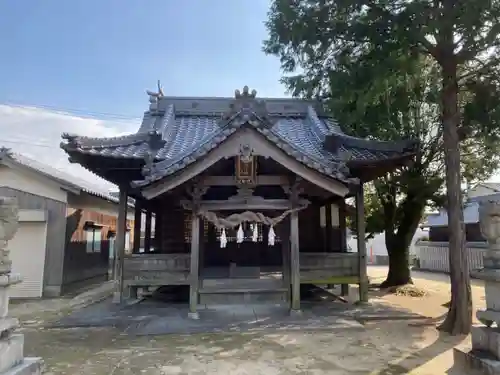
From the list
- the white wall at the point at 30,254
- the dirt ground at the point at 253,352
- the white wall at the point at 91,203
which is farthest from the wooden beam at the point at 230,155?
the white wall at the point at 30,254

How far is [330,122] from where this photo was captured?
1348 cm

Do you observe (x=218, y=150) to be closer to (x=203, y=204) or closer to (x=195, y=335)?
(x=203, y=204)

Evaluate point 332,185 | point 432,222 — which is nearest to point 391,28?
point 332,185

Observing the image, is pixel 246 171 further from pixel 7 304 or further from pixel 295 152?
pixel 7 304

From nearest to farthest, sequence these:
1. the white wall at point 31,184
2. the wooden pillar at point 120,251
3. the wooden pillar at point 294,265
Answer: the wooden pillar at point 294,265
the wooden pillar at point 120,251
the white wall at point 31,184

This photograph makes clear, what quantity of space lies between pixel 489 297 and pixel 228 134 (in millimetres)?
5655

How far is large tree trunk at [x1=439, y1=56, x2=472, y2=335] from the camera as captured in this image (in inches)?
299

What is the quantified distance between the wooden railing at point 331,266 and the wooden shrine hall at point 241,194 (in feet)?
0.09

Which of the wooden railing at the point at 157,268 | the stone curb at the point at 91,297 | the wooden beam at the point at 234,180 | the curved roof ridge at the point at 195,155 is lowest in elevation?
the stone curb at the point at 91,297

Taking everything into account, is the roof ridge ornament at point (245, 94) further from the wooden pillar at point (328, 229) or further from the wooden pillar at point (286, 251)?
the wooden pillar at point (328, 229)

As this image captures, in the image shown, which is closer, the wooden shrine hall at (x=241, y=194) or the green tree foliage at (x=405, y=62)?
the green tree foliage at (x=405, y=62)

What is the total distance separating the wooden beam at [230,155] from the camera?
8.60m

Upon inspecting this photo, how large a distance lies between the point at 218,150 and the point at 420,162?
747cm

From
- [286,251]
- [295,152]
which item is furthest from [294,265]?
[295,152]
